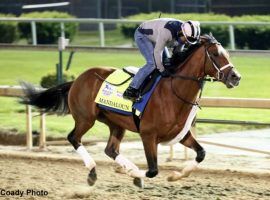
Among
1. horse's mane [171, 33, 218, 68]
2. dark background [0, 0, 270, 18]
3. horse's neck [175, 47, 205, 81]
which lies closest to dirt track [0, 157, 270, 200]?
horse's neck [175, 47, 205, 81]

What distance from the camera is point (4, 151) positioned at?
31.0 ft

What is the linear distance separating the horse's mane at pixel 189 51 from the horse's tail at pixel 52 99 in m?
1.58

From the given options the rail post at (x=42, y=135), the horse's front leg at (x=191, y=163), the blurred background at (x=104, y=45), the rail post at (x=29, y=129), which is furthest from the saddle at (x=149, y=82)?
the rail post at (x=29, y=129)

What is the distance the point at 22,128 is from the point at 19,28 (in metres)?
9.36

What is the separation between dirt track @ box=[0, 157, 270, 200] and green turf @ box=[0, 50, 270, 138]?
159 cm

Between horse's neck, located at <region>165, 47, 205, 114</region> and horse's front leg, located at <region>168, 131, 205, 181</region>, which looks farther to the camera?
horse's front leg, located at <region>168, 131, 205, 181</region>

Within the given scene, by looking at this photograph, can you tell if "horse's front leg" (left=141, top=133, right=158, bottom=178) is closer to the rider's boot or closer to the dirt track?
the dirt track

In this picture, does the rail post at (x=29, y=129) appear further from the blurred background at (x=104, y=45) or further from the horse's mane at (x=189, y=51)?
the horse's mane at (x=189, y=51)

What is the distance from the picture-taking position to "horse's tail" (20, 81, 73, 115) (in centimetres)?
817

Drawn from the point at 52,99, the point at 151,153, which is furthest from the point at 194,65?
the point at 52,99

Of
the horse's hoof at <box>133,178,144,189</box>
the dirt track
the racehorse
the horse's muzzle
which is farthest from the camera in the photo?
the horse's hoof at <box>133,178,144,189</box>

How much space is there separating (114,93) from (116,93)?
26mm

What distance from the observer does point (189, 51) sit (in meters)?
6.93

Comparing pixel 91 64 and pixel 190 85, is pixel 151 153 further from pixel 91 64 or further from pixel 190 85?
pixel 91 64
